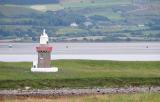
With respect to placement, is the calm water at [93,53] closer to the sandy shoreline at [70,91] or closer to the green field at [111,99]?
the sandy shoreline at [70,91]

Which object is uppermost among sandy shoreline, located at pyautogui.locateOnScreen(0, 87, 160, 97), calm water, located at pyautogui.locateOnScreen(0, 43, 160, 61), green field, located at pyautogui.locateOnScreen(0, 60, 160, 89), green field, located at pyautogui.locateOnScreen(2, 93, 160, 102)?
calm water, located at pyautogui.locateOnScreen(0, 43, 160, 61)

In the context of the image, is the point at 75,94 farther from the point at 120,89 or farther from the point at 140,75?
the point at 140,75

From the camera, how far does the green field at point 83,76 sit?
242 feet

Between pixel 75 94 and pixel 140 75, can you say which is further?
pixel 140 75

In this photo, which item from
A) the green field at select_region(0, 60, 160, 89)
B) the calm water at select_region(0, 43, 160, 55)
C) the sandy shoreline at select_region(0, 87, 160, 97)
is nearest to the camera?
the sandy shoreline at select_region(0, 87, 160, 97)

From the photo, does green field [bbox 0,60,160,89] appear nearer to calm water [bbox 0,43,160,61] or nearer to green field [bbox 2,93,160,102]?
green field [bbox 2,93,160,102]

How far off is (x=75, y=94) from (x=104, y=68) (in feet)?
53.4

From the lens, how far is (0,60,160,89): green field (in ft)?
242

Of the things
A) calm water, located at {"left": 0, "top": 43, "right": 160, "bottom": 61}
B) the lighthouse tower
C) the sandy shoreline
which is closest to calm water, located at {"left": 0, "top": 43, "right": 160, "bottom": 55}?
calm water, located at {"left": 0, "top": 43, "right": 160, "bottom": 61}

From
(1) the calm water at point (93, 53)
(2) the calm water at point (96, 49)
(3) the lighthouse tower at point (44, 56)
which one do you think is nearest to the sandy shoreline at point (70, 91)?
(3) the lighthouse tower at point (44, 56)

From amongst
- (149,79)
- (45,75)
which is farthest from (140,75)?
(45,75)

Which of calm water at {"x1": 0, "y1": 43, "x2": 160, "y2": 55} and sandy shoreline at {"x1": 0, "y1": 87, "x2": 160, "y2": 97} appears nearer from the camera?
sandy shoreline at {"x1": 0, "y1": 87, "x2": 160, "y2": 97}

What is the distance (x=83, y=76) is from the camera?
251ft

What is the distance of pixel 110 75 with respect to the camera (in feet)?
254
